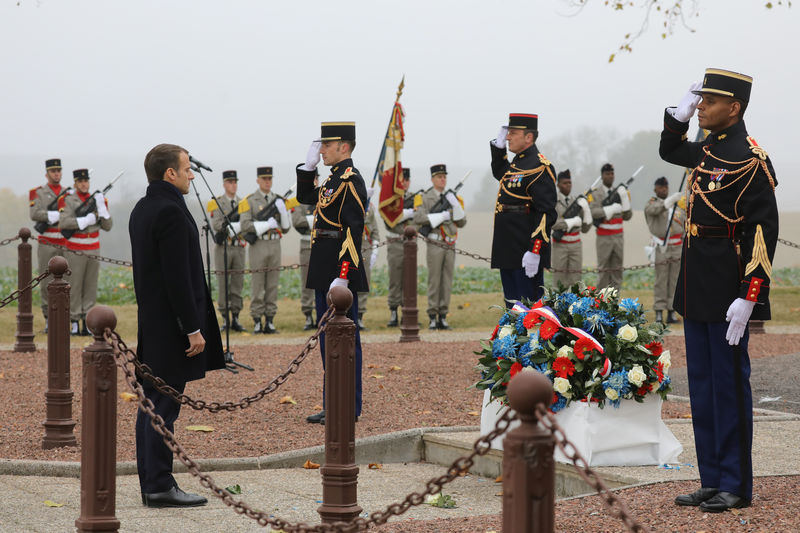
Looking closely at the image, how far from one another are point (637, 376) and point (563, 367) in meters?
0.44

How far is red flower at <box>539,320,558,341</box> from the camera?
6730 mm

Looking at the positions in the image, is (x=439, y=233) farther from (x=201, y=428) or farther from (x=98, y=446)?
(x=98, y=446)

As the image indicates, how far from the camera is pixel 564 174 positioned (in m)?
17.8

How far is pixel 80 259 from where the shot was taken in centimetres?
1539

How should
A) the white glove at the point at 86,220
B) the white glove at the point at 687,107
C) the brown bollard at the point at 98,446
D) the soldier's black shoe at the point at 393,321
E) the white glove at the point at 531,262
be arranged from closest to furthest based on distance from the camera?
1. the brown bollard at the point at 98,446
2. the white glove at the point at 687,107
3. the white glove at the point at 531,262
4. the white glove at the point at 86,220
5. the soldier's black shoe at the point at 393,321

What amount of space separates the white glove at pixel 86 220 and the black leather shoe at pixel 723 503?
38.0 feet

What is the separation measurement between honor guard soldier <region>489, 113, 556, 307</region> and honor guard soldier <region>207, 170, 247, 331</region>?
Answer: 594 cm

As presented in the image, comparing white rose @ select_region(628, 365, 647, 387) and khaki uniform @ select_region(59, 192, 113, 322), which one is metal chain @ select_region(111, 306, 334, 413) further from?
khaki uniform @ select_region(59, 192, 113, 322)

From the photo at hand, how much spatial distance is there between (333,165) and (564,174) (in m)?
10.0

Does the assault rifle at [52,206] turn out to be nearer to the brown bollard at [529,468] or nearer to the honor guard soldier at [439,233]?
the honor guard soldier at [439,233]

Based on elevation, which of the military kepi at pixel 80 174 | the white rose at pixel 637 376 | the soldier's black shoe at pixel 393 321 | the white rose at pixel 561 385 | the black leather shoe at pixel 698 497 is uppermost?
the military kepi at pixel 80 174

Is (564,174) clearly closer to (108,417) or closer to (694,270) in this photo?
(694,270)

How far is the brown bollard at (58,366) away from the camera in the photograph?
24.7 ft

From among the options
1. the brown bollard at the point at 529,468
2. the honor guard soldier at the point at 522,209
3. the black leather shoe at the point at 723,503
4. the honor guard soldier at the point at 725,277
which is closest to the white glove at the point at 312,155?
the honor guard soldier at the point at 522,209
